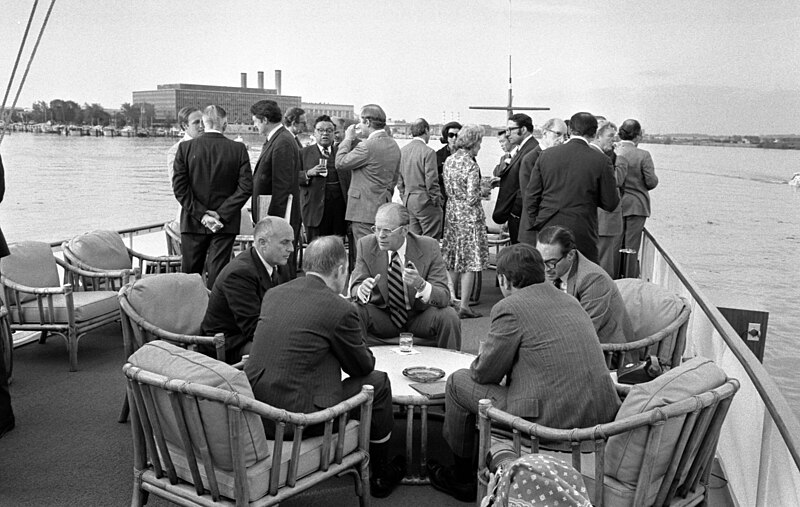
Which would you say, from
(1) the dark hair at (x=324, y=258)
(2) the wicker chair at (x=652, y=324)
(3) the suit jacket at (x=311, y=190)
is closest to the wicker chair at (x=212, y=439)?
(1) the dark hair at (x=324, y=258)

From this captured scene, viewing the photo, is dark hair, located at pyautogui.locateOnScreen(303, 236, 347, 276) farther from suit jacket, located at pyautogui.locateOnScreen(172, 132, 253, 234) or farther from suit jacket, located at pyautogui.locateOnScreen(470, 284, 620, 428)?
suit jacket, located at pyautogui.locateOnScreen(172, 132, 253, 234)

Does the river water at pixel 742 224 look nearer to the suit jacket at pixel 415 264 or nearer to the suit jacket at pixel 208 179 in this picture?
the suit jacket at pixel 208 179

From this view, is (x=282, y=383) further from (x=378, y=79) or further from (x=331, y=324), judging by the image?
(x=378, y=79)

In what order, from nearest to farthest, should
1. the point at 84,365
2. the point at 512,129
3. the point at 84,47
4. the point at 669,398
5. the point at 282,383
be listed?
1. the point at 669,398
2. the point at 282,383
3. the point at 84,365
4. the point at 512,129
5. the point at 84,47

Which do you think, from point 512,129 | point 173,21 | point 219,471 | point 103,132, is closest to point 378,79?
point 173,21

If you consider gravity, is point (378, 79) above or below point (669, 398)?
above

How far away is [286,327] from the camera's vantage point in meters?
2.75

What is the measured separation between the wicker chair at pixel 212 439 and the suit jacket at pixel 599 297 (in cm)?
142

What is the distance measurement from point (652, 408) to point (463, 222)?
4487 mm

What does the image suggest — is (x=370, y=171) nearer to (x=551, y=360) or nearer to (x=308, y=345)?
(x=308, y=345)

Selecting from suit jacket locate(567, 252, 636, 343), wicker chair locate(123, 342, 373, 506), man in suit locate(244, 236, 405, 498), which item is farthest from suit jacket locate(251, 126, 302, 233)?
wicker chair locate(123, 342, 373, 506)

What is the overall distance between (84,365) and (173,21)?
11858mm

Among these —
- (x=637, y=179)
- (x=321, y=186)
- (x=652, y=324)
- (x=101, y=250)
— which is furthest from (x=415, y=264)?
(x=637, y=179)

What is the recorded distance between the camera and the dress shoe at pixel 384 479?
10.8 ft
